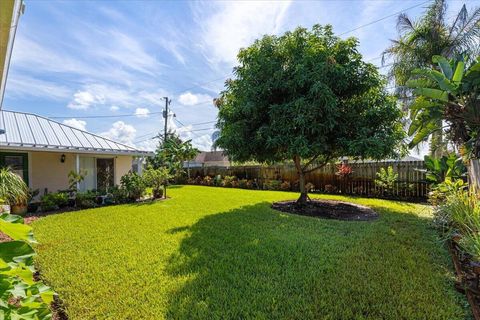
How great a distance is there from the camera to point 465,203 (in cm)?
488

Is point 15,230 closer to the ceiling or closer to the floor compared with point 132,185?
closer to the ceiling

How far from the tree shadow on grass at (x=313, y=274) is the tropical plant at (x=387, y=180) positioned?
18.8 feet

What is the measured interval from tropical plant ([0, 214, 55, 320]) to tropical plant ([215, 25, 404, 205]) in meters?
7.46

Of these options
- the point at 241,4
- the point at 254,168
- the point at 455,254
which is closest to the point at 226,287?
the point at 455,254

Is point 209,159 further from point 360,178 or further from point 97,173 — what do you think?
point 360,178

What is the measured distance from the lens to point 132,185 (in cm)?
1320

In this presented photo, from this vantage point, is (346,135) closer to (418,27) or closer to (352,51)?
(352,51)

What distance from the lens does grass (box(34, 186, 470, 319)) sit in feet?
11.1

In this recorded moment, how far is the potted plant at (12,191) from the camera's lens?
29.6 ft

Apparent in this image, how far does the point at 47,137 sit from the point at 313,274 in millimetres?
13499

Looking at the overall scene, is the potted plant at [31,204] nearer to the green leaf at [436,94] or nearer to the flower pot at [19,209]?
the flower pot at [19,209]

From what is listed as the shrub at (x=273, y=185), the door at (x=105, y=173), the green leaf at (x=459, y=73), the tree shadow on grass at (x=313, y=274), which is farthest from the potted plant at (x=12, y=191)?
the green leaf at (x=459, y=73)

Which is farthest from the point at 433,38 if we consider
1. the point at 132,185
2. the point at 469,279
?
the point at 132,185

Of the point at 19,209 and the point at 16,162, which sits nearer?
the point at 19,209
